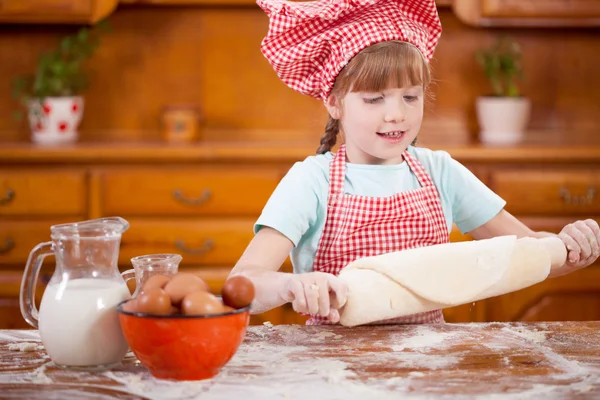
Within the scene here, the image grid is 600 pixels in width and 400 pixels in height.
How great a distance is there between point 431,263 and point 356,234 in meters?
0.33

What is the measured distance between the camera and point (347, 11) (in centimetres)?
144

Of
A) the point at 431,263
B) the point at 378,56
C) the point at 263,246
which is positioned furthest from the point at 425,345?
the point at 378,56

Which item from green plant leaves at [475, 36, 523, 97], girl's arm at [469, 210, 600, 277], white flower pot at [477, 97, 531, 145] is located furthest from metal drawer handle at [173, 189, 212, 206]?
Answer: girl's arm at [469, 210, 600, 277]

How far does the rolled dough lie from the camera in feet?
3.80

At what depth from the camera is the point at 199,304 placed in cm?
95

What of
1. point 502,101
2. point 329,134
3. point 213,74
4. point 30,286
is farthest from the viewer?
point 213,74

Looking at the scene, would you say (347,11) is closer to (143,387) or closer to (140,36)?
(143,387)

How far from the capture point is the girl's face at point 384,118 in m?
1.42

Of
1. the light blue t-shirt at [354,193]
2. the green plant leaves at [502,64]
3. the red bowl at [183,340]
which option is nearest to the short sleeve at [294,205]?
the light blue t-shirt at [354,193]

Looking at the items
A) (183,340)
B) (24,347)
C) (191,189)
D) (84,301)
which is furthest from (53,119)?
(183,340)

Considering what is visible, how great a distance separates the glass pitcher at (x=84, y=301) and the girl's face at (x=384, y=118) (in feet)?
1.78

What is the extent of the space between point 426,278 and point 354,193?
38 centimetres

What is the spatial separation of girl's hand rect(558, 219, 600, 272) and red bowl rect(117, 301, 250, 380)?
0.58 m

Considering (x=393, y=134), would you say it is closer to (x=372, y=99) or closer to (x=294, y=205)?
(x=372, y=99)
